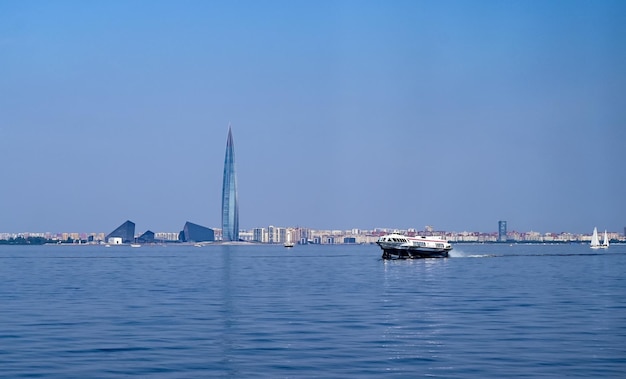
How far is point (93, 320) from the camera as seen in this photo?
48875 mm

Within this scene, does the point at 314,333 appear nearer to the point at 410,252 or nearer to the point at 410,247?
the point at 410,247

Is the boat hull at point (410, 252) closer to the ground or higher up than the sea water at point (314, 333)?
higher up

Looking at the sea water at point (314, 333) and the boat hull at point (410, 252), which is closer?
the sea water at point (314, 333)

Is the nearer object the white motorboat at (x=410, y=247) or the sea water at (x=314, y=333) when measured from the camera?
the sea water at (x=314, y=333)

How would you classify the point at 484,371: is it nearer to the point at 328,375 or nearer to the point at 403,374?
the point at 403,374

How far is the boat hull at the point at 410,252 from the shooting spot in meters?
161

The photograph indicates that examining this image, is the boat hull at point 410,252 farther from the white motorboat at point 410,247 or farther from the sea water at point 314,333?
the sea water at point 314,333

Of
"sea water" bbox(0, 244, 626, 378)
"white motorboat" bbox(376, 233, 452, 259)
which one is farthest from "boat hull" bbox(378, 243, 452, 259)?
"sea water" bbox(0, 244, 626, 378)

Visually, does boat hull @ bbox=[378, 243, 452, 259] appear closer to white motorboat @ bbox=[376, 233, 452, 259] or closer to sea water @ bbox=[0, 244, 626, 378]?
white motorboat @ bbox=[376, 233, 452, 259]

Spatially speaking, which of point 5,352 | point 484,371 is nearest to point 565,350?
point 484,371

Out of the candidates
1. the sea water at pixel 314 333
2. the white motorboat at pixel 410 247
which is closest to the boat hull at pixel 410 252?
the white motorboat at pixel 410 247

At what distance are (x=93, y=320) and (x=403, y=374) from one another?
2287cm

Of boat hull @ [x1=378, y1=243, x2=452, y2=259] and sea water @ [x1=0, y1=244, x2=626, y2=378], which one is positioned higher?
boat hull @ [x1=378, y1=243, x2=452, y2=259]

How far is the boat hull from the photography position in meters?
161
